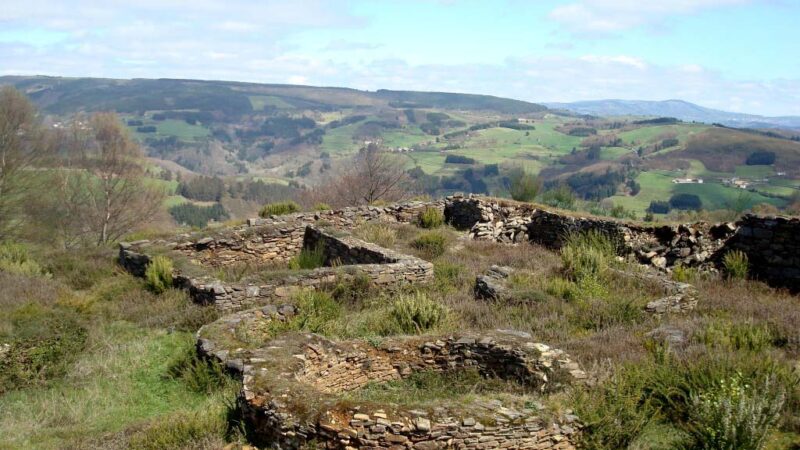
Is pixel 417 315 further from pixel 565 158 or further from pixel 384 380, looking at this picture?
pixel 565 158

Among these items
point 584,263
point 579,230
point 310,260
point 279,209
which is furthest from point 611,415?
point 279,209

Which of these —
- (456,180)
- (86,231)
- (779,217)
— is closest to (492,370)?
(779,217)

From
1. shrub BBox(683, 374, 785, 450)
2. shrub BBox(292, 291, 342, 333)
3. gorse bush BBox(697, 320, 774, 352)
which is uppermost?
shrub BBox(683, 374, 785, 450)

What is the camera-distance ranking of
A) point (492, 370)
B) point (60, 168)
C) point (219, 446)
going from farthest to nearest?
point (60, 168) → point (492, 370) → point (219, 446)

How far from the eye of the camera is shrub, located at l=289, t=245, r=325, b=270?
14.7m

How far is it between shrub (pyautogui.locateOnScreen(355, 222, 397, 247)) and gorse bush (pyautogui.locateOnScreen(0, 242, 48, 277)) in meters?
8.46

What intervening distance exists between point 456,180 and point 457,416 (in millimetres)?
95162

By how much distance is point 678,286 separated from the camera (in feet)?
36.0

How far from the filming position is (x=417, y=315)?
937 cm

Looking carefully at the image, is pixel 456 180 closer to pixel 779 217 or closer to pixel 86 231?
pixel 86 231

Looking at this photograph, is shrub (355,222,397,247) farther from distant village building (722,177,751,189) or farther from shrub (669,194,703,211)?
distant village building (722,177,751,189)

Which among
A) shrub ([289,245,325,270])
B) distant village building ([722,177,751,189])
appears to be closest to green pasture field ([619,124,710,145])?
distant village building ([722,177,751,189])

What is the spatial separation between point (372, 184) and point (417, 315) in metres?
26.2

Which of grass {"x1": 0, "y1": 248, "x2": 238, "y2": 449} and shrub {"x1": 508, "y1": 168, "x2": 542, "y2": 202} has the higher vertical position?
shrub {"x1": 508, "y1": 168, "x2": 542, "y2": 202}
